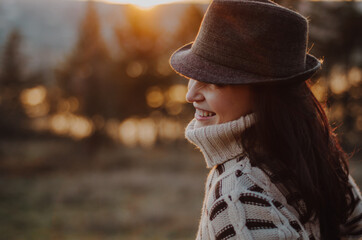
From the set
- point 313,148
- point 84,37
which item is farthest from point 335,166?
point 84,37

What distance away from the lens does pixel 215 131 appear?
146 centimetres

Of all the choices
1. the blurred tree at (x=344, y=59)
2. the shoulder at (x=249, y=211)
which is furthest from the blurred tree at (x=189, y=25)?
the shoulder at (x=249, y=211)

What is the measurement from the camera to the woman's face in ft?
4.67

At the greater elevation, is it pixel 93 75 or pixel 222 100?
pixel 93 75

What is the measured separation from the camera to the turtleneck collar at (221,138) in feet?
4.67

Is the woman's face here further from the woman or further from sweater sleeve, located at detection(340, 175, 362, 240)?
sweater sleeve, located at detection(340, 175, 362, 240)

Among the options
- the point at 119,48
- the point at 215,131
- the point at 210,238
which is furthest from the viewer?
the point at 119,48

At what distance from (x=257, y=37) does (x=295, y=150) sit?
18.6 inches

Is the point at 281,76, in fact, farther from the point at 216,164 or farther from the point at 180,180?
the point at 180,180

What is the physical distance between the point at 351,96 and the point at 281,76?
25653 mm

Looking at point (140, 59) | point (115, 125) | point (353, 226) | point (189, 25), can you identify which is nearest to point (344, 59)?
point (189, 25)

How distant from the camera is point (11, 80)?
3344 centimetres

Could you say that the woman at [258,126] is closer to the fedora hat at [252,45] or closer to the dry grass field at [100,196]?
the fedora hat at [252,45]

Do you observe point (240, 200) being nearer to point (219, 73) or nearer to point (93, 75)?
point (219, 73)
